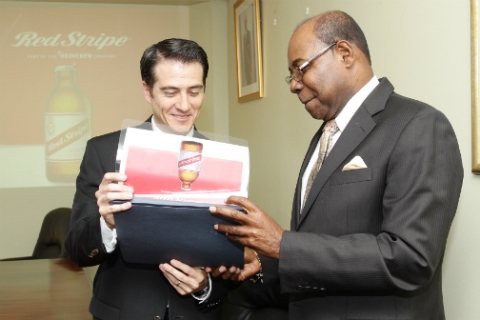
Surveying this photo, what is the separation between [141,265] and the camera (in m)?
1.58

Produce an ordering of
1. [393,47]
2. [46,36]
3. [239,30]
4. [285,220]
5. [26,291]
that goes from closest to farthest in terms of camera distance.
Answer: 1. [393,47]
2. [26,291]
3. [285,220]
4. [239,30]
5. [46,36]

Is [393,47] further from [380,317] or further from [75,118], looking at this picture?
[75,118]

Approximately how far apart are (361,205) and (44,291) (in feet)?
6.71

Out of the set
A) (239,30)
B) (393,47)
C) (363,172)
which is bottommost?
(363,172)

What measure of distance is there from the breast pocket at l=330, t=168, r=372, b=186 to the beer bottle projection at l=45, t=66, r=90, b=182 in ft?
11.9

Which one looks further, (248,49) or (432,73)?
(248,49)

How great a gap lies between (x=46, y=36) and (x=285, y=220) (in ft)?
9.19

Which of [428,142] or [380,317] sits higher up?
[428,142]

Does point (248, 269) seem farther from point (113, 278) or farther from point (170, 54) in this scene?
point (170, 54)

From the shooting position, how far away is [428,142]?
3.79 ft

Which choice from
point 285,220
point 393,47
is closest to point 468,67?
point 393,47

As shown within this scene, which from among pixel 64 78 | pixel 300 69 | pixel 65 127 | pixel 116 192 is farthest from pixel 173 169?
pixel 64 78

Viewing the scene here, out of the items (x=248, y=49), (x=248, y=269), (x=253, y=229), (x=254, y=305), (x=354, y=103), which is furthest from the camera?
(x=248, y=49)

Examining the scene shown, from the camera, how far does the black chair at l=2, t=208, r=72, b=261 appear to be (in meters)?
3.90
